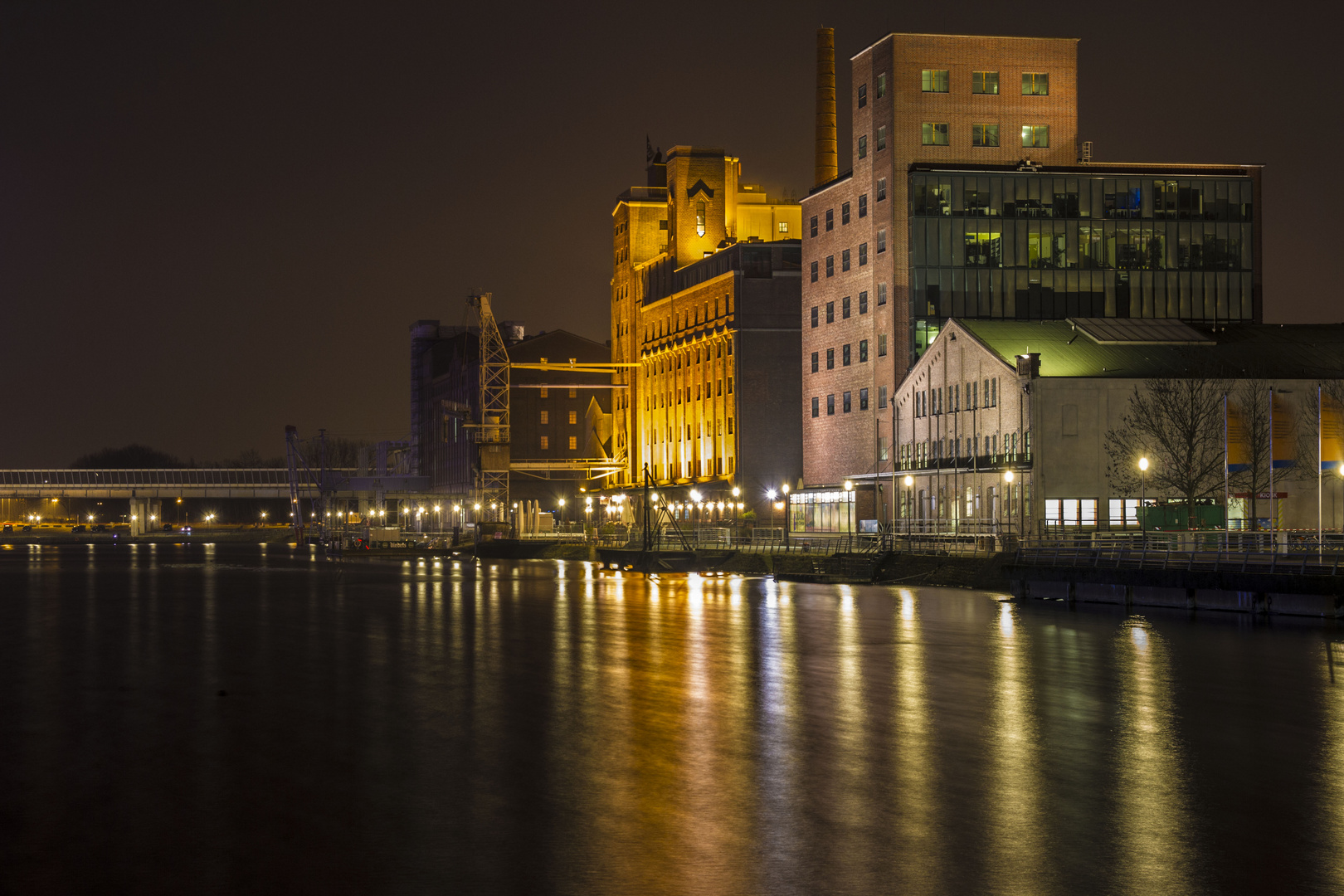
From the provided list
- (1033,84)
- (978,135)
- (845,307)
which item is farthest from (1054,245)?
(845,307)

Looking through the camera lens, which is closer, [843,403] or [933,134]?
[933,134]

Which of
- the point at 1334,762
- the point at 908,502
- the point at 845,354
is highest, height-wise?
the point at 845,354

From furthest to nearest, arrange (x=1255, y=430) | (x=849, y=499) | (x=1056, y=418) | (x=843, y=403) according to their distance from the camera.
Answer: (x=843, y=403) < (x=849, y=499) < (x=1056, y=418) < (x=1255, y=430)

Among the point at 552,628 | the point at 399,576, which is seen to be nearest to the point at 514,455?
the point at 399,576

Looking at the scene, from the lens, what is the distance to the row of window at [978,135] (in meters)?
92.2

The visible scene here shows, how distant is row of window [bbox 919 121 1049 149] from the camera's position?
92.2 meters

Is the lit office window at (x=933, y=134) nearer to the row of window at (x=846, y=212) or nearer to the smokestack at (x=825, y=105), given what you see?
the row of window at (x=846, y=212)

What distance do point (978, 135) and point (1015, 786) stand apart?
8104 cm

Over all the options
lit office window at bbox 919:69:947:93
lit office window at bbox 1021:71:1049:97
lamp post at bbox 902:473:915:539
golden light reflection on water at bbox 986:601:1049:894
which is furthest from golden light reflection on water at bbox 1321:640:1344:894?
lit office window at bbox 1021:71:1049:97

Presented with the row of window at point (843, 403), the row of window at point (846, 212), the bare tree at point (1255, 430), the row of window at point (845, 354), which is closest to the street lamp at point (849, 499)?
the row of window at point (843, 403)

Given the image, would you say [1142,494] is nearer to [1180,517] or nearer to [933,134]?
[1180,517]

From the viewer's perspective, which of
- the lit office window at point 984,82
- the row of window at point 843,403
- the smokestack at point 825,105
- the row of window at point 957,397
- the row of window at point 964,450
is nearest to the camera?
the row of window at point 964,450

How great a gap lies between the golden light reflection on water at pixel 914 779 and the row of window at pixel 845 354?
58970 mm

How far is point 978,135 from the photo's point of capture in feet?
307
